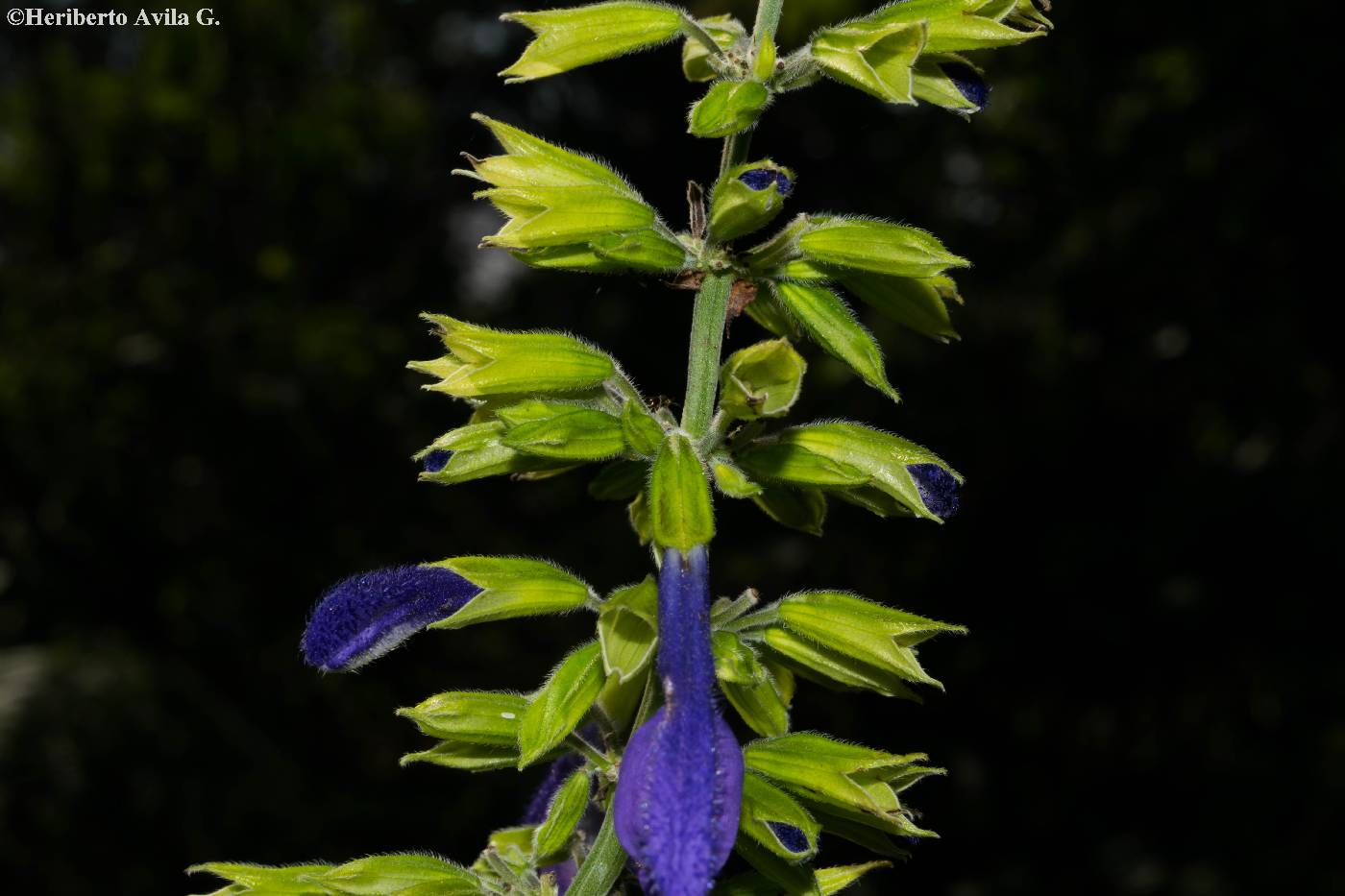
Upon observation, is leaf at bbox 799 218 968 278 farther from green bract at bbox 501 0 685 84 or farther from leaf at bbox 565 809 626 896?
leaf at bbox 565 809 626 896

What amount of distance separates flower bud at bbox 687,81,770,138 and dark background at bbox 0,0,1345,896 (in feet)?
15.1

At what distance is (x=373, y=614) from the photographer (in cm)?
146

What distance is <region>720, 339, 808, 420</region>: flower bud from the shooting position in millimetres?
1368

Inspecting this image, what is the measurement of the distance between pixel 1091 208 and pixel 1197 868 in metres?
3.20

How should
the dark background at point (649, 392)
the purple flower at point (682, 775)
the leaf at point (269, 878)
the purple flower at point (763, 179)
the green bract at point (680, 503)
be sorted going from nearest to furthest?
1. the purple flower at point (682, 775)
2. the green bract at point (680, 503)
3. the purple flower at point (763, 179)
4. the leaf at point (269, 878)
5. the dark background at point (649, 392)

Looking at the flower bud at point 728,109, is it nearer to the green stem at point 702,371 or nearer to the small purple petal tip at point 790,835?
the green stem at point 702,371

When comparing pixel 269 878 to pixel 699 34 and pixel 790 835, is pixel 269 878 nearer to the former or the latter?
pixel 790 835

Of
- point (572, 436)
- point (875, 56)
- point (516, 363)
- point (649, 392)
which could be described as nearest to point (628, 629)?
point (572, 436)

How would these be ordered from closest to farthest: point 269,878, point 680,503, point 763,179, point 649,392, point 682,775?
point 682,775, point 680,503, point 763,179, point 269,878, point 649,392

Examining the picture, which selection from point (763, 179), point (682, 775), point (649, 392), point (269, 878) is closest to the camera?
point (682, 775)

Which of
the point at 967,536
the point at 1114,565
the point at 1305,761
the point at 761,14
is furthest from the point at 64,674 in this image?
the point at 1305,761

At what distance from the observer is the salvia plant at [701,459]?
4.60 ft

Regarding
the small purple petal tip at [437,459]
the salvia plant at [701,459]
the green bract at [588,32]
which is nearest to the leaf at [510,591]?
the salvia plant at [701,459]

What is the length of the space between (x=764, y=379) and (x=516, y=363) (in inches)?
11.5
